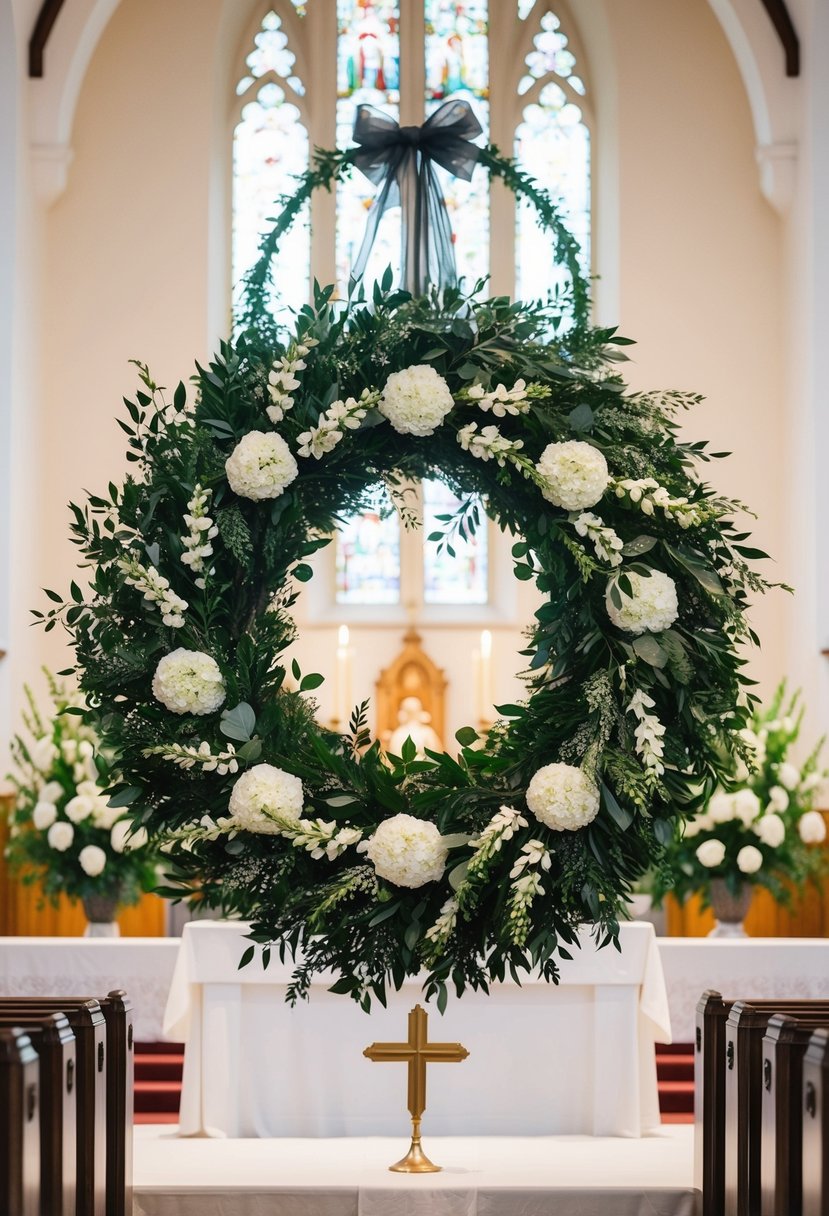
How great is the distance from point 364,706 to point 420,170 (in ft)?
10.6

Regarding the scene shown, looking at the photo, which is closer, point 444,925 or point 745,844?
point 444,925

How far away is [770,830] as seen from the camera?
23.7ft

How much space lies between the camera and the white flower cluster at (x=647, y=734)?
13.1 feet

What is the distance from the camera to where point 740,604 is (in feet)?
14.1

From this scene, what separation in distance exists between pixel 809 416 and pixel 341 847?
643cm

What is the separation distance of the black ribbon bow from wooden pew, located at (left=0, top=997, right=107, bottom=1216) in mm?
3265

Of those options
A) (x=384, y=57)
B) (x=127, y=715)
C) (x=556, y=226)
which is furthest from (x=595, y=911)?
(x=384, y=57)

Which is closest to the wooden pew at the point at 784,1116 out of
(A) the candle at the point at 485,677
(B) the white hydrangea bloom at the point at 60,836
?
(B) the white hydrangea bloom at the point at 60,836

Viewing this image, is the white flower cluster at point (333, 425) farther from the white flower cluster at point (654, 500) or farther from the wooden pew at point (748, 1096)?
the wooden pew at point (748, 1096)

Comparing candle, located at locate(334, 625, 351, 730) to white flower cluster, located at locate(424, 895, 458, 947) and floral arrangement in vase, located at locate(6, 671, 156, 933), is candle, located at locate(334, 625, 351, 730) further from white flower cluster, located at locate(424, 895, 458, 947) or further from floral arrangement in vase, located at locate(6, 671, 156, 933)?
white flower cluster, located at locate(424, 895, 458, 947)

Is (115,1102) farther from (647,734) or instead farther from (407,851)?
(647,734)

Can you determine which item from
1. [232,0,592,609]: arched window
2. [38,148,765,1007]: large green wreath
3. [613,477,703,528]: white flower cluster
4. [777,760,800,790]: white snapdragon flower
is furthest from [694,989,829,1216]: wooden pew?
[232,0,592,609]: arched window

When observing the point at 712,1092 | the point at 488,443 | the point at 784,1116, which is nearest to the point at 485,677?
the point at 712,1092

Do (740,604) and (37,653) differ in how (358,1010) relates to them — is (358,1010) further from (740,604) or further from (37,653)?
(37,653)
